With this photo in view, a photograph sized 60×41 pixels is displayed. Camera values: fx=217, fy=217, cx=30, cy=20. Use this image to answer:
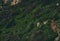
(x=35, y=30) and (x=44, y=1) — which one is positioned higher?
(x=44, y=1)

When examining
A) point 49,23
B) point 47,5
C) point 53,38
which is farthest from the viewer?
point 47,5

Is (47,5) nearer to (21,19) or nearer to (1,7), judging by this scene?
(21,19)

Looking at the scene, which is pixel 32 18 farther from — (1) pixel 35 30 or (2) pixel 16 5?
(2) pixel 16 5

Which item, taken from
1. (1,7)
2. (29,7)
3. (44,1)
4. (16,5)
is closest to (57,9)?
(44,1)

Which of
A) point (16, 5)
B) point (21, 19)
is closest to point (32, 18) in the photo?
point (21, 19)

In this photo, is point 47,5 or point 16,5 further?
point 16,5

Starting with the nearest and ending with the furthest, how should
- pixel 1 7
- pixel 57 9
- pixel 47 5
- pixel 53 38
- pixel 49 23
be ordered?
pixel 53 38
pixel 49 23
pixel 57 9
pixel 47 5
pixel 1 7
